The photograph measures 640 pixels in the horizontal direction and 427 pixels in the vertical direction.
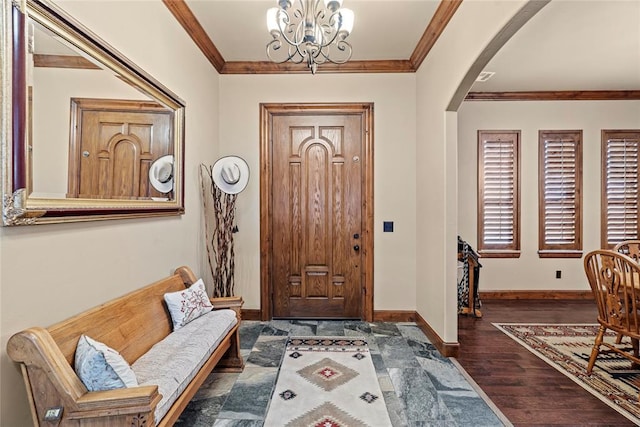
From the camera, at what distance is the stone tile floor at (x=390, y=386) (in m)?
2.00

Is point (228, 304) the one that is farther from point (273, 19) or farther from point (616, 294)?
point (616, 294)

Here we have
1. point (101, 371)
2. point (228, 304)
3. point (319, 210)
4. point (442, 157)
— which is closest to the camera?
point (101, 371)

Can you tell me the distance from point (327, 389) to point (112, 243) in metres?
1.73

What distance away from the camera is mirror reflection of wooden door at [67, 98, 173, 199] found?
1.57 meters

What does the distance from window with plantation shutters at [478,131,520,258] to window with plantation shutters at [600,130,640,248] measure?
1.28m

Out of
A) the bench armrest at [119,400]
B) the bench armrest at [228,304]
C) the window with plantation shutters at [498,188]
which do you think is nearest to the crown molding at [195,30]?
the bench armrest at [228,304]

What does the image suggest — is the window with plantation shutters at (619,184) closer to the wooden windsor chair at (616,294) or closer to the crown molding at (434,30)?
the wooden windsor chair at (616,294)

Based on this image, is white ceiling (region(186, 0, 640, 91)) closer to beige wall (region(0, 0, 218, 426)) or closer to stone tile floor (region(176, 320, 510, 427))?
beige wall (region(0, 0, 218, 426))

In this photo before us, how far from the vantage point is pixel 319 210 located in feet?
12.3

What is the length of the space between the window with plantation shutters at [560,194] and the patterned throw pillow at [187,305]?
15.4 ft

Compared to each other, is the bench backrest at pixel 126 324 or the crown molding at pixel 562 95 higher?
the crown molding at pixel 562 95

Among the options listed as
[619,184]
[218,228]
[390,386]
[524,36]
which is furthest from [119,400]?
[619,184]

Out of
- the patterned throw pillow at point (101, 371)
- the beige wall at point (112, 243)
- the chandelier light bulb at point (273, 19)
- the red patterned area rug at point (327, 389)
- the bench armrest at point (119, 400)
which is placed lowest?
the red patterned area rug at point (327, 389)

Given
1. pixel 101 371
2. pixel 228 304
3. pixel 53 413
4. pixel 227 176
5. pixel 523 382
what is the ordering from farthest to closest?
pixel 227 176
pixel 228 304
pixel 523 382
pixel 101 371
pixel 53 413
